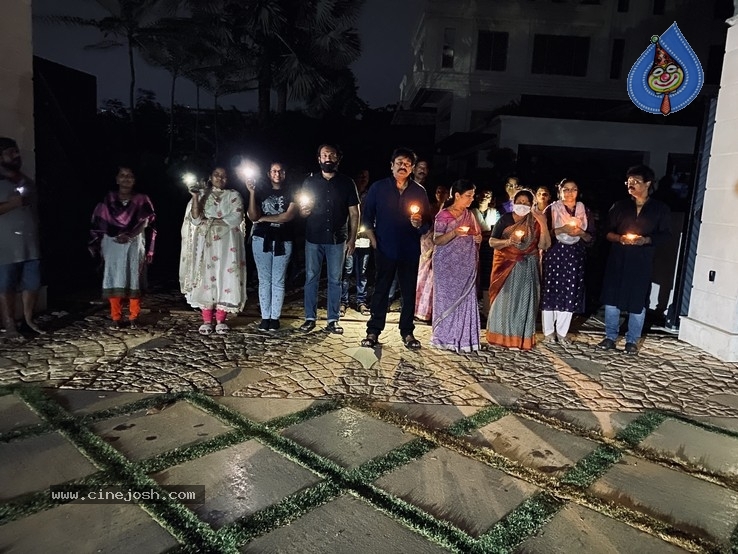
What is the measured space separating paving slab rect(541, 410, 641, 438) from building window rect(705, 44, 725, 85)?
93.2 feet

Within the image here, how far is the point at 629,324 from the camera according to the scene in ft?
17.9

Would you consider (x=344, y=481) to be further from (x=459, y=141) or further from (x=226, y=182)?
(x=459, y=141)

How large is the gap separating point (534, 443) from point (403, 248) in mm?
2279

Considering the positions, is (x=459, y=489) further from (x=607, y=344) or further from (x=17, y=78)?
(x=17, y=78)

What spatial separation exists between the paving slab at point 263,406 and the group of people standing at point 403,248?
Answer: 1550 mm

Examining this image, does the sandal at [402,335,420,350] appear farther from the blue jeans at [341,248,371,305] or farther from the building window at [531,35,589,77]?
the building window at [531,35,589,77]

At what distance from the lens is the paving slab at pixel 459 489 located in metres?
2.63

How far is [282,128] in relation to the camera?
58.1 ft

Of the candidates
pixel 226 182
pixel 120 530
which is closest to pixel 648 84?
pixel 226 182

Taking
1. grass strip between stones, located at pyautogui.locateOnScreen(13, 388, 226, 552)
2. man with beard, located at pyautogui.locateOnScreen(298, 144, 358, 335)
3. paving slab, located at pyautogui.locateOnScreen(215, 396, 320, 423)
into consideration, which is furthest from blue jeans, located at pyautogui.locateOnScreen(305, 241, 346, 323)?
grass strip between stones, located at pyautogui.locateOnScreen(13, 388, 226, 552)

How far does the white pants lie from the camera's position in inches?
220

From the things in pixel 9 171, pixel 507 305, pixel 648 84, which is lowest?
pixel 507 305

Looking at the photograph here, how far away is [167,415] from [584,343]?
4.13m

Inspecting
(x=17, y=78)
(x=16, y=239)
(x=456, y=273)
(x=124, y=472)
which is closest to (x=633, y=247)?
(x=456, y=273)
